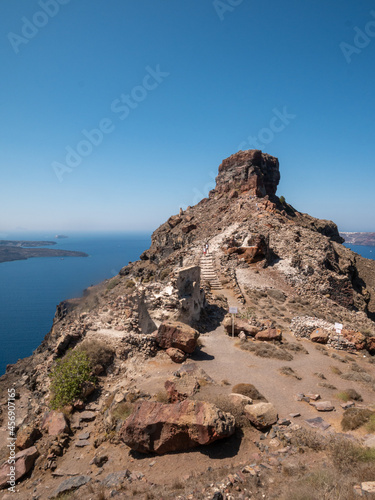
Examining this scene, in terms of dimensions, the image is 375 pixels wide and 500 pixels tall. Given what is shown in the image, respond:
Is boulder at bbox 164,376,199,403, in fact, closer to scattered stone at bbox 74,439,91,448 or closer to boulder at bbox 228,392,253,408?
boulder at bbox 228,392,253,408

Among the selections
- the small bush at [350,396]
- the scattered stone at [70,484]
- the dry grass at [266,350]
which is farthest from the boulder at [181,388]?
the dry grass at [266,350]

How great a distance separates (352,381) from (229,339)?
6102mm

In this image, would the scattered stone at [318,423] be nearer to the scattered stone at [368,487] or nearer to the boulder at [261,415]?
the boulder at [261,415]

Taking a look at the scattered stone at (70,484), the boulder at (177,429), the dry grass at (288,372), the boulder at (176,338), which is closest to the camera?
the scattered stone at (70,484)

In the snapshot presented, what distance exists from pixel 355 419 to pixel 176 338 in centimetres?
714

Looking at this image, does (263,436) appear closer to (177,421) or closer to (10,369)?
(177,421)

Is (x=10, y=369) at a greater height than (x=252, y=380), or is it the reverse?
(x=252, y=380)

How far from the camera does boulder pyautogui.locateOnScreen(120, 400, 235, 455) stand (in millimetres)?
6344

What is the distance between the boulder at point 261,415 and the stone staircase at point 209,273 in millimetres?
16525

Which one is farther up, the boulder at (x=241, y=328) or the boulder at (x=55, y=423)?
the boulder at (x=241, y=328)

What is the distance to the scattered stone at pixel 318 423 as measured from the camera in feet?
24.3

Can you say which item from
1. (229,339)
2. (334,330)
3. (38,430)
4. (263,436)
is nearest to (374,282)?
(334,330)

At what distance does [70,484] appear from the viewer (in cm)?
605

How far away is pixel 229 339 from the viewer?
15.3 meters
